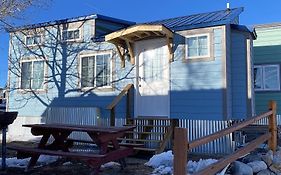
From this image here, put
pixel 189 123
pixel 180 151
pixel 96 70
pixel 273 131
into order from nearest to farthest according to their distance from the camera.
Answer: pixel 180 151 → pixel 273 131 → pixel 189 123 → pixel 96 70

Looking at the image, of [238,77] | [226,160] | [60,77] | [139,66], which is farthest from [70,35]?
[226,160]

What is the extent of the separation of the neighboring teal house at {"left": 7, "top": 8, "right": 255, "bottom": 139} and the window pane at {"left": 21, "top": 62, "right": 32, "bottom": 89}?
0.04 m

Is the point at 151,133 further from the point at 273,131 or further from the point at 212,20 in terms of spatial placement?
the point at 212,20

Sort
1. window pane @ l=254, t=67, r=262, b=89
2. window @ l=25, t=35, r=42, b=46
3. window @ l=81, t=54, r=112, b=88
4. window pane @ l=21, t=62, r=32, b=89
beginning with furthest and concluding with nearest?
1. window pane @ l=254, t=67, r=262, b=89
2. window pane @ l=21, t=62, r=32, b=89
3. window @ l=25, t=35, r=42, b=46
4. window @ l=81, t=54, r=112, b=88

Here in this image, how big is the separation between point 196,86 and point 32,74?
6664mm

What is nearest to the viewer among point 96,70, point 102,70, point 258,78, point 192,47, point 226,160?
point 226,160

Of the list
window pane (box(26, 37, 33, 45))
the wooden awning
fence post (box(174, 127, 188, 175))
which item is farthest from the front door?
fence post (box(174, 127, 188, 175))

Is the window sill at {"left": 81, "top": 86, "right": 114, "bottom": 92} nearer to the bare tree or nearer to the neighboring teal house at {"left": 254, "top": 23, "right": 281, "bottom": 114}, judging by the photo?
the bare tree

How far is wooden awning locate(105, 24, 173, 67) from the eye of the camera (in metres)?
9.63

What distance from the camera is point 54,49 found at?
12766 mm

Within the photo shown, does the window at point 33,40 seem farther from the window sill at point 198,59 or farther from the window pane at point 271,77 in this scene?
the window pane at point 271,77

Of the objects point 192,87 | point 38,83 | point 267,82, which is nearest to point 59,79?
point 38,83

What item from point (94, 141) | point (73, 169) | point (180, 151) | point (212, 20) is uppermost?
point (212, 20)

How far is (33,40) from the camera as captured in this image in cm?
1324
